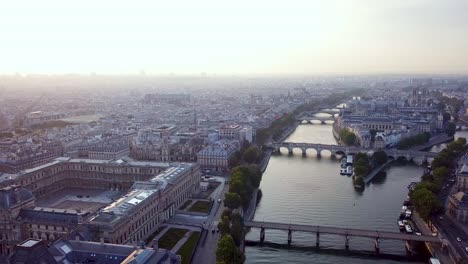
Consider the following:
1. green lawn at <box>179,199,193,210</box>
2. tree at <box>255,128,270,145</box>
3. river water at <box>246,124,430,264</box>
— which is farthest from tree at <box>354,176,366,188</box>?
tree at <box>255,128,270,145</box>

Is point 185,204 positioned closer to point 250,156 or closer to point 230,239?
point 230,239

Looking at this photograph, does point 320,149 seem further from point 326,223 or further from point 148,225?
point 148,225

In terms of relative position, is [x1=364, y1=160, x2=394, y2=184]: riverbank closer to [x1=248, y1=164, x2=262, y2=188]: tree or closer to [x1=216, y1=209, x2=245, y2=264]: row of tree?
[x1=248, y1=164, x2=262, y2=188]: tree

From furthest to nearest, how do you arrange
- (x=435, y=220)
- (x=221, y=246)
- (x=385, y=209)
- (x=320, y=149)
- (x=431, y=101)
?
1. (x=431, y=101)
2. (x=320, y=149)
3. (x=385, y=209)
4. (x=435, y=220)
5. (x=221, y=246)

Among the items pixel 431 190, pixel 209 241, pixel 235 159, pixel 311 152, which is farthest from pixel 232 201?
pixel 311 152

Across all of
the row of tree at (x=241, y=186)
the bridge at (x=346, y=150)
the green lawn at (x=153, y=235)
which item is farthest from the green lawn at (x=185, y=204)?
the bridge at (x=346, y=150)

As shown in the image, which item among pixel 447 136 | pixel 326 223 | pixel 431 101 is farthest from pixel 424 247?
pixel 431 101

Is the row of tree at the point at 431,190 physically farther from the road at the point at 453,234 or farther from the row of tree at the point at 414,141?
the row of tree at the point at 414,141
